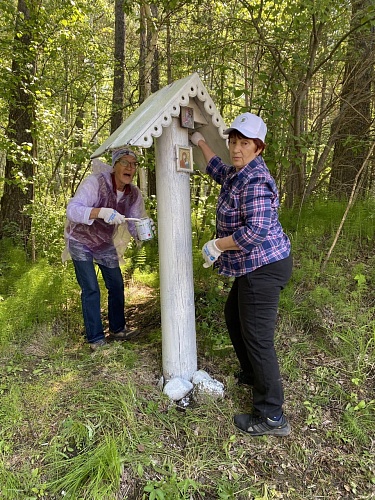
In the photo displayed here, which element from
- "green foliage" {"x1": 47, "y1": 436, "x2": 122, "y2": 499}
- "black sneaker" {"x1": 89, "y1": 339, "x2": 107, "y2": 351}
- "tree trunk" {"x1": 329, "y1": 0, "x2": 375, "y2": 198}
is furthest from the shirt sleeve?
"tree trunk" {"x1": 329, "y1": 0, "x2": 375, "y2": 198}

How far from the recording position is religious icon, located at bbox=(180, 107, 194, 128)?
8.92ft

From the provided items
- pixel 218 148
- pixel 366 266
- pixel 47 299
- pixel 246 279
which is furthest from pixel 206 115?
pixel 47 299

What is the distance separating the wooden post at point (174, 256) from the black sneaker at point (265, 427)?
1.90ft

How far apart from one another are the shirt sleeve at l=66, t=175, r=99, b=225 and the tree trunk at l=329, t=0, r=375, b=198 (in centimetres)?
263

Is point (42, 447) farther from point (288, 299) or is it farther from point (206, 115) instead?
point (206, 115)

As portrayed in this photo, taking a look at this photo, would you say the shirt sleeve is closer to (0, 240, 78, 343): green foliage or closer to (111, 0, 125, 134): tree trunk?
(0, 240, 78, 343): green foliage

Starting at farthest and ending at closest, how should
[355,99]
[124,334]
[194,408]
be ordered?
[355,99] → [124,334] → [194,408]

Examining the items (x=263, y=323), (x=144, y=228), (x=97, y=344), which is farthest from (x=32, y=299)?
(x=263, y=323)

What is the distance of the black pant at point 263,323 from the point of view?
2408 millimetres

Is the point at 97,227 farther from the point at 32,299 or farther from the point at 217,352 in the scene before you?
the point at 217,352

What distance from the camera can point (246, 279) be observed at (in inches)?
95.6

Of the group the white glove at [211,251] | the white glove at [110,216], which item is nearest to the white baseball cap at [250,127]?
the white glove at [211,251]

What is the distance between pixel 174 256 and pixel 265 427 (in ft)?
4.29

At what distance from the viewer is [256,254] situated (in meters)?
2.38
